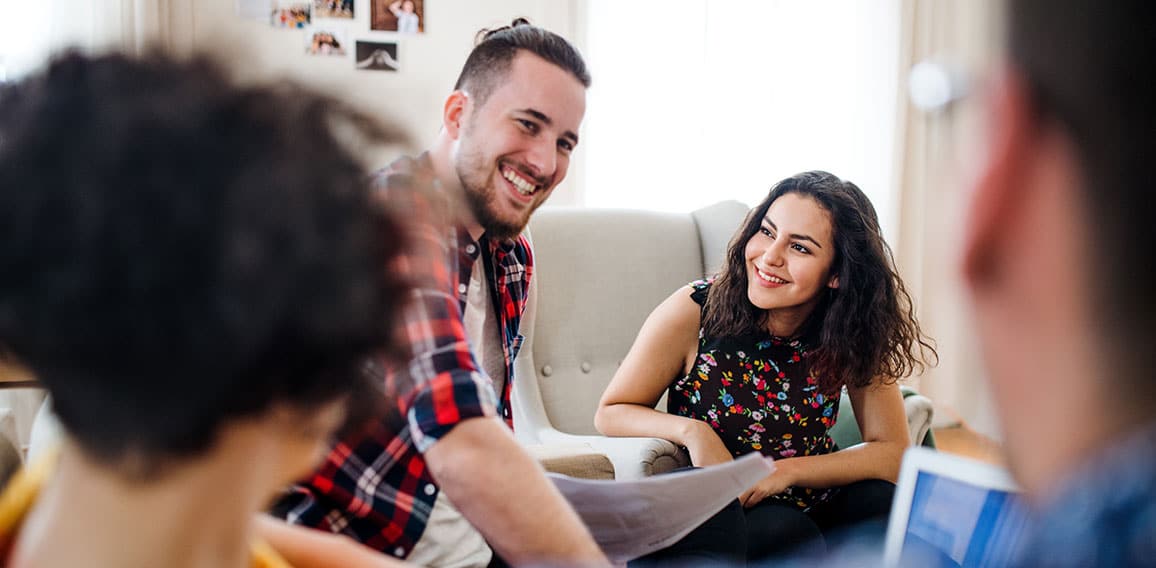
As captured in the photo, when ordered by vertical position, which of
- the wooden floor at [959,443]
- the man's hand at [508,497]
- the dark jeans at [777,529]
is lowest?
the wooden floor at [959,443]

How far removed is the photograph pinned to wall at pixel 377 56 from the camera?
130 inches

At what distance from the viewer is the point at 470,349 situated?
3.10ft

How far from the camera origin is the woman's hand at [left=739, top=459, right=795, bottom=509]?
1.69 meters

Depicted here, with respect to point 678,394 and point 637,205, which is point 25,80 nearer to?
point 678,394

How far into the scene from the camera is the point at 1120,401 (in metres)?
0.30

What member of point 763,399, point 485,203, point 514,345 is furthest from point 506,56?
point 763,399

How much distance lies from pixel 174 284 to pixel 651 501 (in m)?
0.79

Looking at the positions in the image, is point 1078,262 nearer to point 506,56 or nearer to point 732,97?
point 506,56

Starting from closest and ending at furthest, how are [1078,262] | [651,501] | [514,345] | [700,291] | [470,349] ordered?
[1078,262] → [470,349] → [651,501] → [514,345] → [700,291]

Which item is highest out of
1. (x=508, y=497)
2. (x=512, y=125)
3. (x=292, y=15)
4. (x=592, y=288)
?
(x=292, y=15)

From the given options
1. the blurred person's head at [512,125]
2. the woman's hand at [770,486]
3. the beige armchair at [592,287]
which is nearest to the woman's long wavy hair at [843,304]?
the woman's hand at [770,486]

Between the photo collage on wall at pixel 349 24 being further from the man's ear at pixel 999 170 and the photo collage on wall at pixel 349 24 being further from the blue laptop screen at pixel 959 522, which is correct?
the man's ear at pixel 999 170

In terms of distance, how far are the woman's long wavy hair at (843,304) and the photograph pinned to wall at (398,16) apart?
193 centimetres

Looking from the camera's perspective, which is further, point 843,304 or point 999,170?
point 843,304
